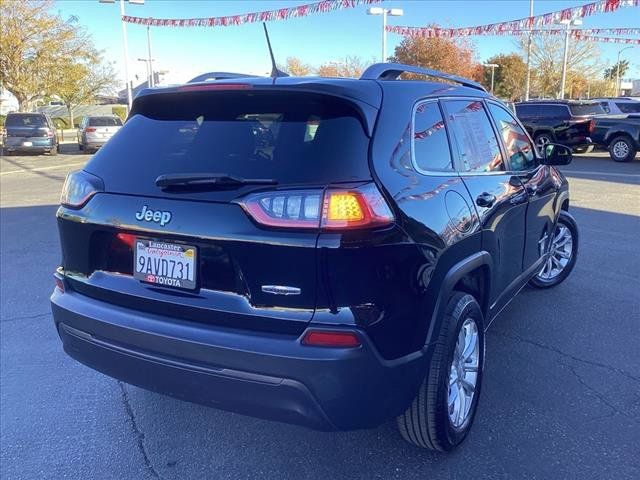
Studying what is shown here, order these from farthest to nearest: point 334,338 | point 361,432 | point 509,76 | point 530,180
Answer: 1. point 509,76
2. point 530,180
3. point 361,432
4. point 334,338

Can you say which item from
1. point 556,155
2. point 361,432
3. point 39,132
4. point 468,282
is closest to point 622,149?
point 556,155

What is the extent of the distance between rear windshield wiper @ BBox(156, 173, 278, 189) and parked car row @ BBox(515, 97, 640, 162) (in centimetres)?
1683

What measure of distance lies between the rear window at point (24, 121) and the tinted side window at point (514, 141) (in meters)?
22.7

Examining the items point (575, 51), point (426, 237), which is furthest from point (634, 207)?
point (575, 51)

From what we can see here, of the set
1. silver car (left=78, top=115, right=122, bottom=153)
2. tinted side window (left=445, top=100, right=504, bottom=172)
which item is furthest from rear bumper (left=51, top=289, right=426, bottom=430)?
silver car (left=78, top=115, right=122, bottom=153)

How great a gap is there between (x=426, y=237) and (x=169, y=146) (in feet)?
4.09

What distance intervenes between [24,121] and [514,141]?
23366 millimetres

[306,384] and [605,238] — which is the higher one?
[306,384]

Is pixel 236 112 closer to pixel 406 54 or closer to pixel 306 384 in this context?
pixel 306 384

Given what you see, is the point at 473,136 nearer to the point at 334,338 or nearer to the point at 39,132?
the point at 334,338

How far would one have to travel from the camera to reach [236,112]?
2.59m

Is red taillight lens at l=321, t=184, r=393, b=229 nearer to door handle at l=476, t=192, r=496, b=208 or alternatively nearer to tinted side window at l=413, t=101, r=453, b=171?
tinted side window at l=413, t=101, r=453, b=171

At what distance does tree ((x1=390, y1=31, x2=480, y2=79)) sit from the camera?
36.2 metres

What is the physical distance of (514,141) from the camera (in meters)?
3.99
